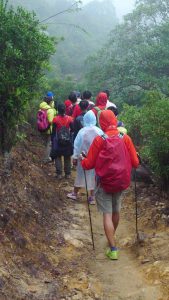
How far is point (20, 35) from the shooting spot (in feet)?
20.5

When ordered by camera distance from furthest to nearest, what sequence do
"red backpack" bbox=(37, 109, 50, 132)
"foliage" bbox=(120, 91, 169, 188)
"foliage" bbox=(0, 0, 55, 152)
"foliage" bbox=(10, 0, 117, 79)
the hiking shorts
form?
"foliage" bbox=(10, 0, 117, 79)
"red backpack" bbox=(37, 109, 50, 132)
"foliage" bbox=(120, 91, 169, 188)
"foliage" bbox=(0, 0, 55, 152)
the hiking shorts

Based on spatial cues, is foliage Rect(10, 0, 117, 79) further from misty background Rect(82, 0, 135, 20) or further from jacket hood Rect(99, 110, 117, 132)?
jacket hood Rect(99, 110, 117, 132)

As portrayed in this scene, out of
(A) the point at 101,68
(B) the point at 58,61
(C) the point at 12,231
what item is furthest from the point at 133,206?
(B) the point at 58,61

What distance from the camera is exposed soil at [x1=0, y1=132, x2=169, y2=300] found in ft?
14.6

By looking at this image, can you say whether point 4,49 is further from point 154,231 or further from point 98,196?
point 154,231

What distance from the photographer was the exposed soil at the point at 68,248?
4.45 m

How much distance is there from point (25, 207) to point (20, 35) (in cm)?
266

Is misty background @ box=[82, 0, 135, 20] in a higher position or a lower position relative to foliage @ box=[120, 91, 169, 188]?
higher

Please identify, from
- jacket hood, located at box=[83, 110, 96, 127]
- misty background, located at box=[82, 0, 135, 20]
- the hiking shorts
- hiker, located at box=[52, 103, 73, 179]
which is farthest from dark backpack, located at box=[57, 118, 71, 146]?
misty background, located at box=[82, 0, 135, 20]

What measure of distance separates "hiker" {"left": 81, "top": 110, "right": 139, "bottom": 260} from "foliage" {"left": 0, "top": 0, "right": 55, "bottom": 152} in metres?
1.54

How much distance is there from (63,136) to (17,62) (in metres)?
2.62

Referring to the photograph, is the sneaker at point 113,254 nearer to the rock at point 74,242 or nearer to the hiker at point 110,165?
the hiker at point 110,165

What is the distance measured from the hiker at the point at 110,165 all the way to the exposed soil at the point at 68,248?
441mm

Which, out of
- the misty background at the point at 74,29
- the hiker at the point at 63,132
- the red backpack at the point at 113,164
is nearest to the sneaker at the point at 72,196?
the hiker at the point at 63,132
